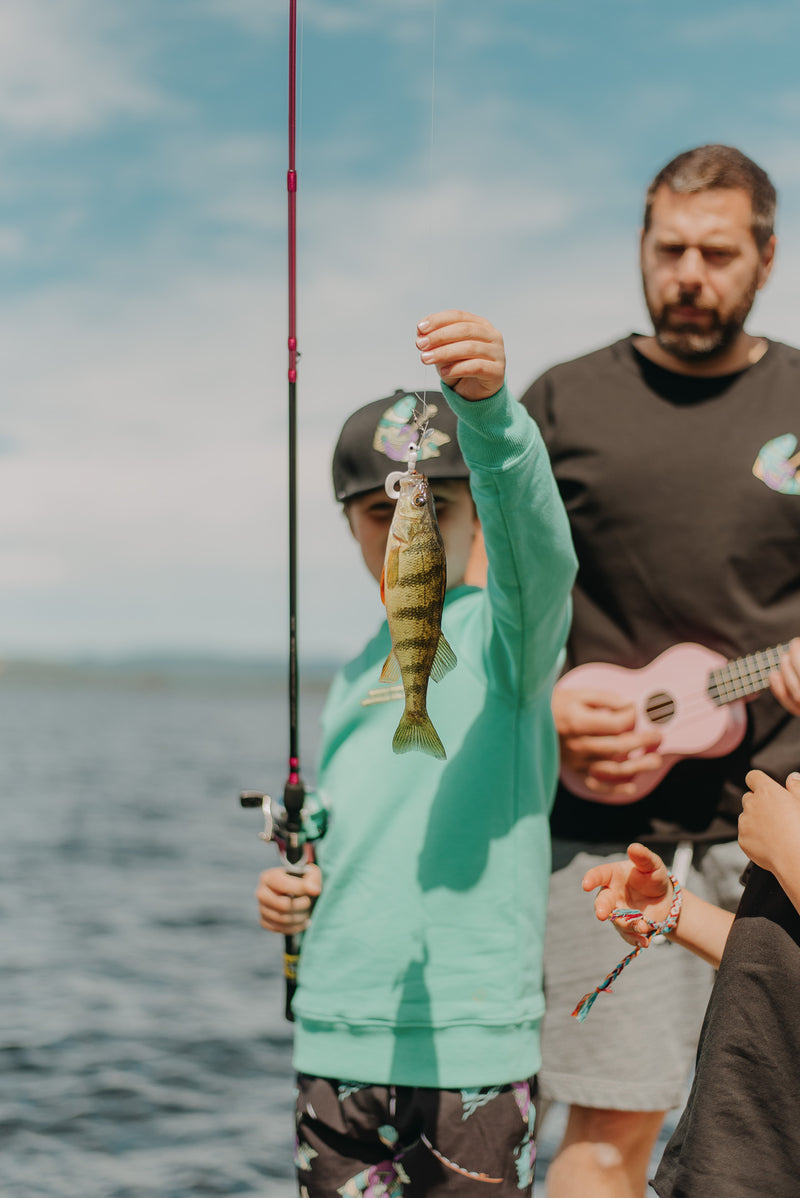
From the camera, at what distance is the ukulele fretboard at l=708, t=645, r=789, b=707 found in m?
3.21

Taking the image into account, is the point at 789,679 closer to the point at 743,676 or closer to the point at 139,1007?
A: the point at 743,676

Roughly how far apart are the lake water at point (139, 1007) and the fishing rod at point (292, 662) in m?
3.05

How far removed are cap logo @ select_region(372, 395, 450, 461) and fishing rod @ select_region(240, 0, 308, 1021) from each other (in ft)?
0.81

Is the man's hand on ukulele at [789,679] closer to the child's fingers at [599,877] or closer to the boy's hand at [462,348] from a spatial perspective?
the child's fingers at [599,877]

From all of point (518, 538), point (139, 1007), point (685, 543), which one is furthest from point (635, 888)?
point (139, 1007)

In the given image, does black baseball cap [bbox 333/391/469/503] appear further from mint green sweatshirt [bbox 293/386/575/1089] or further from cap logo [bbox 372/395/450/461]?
mint green sweatshirt [bbox 293/386/575/1089]

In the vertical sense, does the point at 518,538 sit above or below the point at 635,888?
above

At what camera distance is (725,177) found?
3.40 meters

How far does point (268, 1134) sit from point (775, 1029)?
4.54m

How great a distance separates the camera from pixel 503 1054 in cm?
266

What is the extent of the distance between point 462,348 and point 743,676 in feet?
5.36

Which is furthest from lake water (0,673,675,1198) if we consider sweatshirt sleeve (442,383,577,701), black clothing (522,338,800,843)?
sweatshirt sleeve (442,383,577,701)

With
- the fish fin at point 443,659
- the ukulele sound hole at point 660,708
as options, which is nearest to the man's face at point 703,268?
the ukulele sound hole at point 660,708

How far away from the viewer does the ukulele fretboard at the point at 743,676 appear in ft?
10.5
